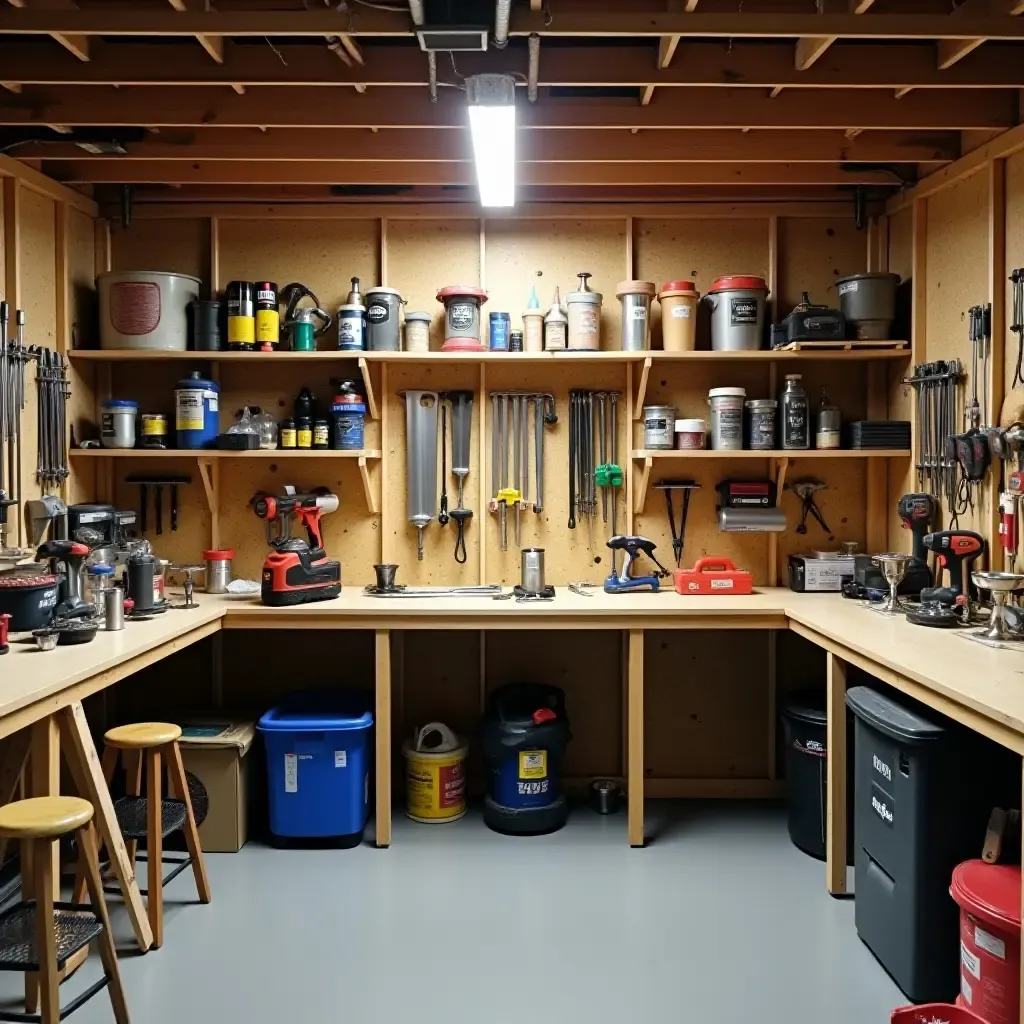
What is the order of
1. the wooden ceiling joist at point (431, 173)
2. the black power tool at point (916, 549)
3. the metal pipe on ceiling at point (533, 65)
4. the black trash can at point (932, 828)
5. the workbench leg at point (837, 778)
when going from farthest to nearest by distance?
the wooden ceiling joist at point (431, 173), the black power tool at point (916, 549), the workbench leg at point (837, 778), the metal pipe on ceiling at point (533, 65), the black trash can at point (932, 828)

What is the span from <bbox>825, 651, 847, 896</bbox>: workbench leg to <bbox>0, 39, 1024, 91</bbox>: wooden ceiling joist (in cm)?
198

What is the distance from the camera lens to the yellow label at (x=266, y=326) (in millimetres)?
3898

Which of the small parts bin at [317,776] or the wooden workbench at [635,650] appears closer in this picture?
the wooden workbench at [635,650]

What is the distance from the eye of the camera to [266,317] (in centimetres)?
390

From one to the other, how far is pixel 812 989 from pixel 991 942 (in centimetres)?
62

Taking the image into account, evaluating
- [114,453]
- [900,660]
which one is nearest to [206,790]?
[114,453]

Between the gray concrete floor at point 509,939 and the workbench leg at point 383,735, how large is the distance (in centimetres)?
11

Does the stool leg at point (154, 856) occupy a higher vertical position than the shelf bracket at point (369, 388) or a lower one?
lower

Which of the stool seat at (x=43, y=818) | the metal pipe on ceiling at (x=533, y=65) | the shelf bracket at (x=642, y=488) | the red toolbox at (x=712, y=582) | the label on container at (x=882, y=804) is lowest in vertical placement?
the label on container at (x=882, y=804)

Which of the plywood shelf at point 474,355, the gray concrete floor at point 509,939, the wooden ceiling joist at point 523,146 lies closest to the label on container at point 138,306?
the plywood shelf at point 474,355

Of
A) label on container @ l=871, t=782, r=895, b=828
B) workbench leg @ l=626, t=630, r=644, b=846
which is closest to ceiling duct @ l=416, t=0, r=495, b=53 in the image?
workbench leg @ l=626, t=630, r=644, b=846

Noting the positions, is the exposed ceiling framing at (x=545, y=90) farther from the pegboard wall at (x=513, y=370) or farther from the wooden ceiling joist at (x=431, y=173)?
the pegboard wall at (x=513, y=370)

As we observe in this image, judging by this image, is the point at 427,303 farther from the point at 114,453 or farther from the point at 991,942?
the point at 991,942

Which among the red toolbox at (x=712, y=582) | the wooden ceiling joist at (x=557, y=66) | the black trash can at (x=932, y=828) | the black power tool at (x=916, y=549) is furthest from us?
the red toolbox at (x=712, y=582)
